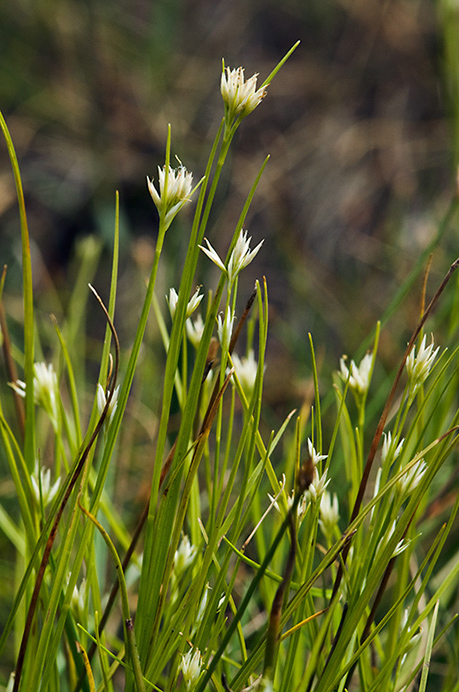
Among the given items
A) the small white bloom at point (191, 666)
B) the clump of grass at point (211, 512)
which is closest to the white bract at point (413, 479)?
the clump of grass at point (211, 512)

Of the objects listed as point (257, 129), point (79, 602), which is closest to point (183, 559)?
point (79, 602)

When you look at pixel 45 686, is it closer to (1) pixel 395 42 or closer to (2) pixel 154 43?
(2) pixel 154 43

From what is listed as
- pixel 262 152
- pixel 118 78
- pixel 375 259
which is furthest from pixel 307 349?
pixel 118 78

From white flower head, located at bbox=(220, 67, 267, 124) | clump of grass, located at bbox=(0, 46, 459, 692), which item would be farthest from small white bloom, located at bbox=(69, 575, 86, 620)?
white flower head, located at bbox=(220, 67, 267, 124)

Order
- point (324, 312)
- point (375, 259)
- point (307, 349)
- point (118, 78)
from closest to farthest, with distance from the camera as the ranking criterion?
1. point (307, 349)
2. point (324, 312)
3. point (375, 259)
4. point (118, 78)

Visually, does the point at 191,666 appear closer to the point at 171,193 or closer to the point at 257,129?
the point at 171,193
